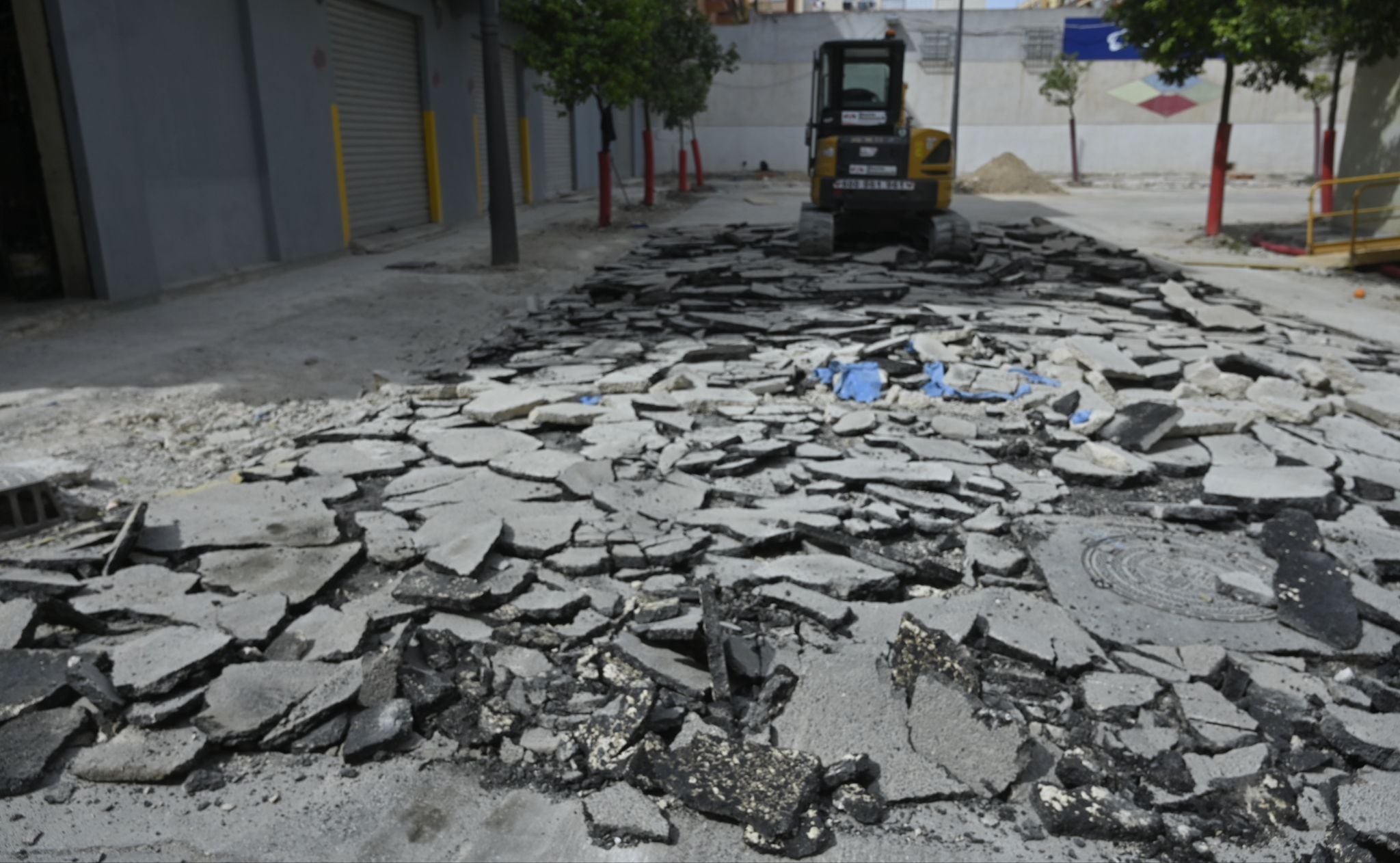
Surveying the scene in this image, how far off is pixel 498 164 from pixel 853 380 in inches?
302

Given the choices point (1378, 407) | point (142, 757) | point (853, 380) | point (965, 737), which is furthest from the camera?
point (853, 380)

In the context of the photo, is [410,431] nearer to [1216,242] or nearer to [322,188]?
[322,188]

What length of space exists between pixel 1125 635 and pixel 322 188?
13477mm

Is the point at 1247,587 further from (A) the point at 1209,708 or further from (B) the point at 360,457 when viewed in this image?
(B) the point at 360,457

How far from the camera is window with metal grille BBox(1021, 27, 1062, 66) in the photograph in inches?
1559

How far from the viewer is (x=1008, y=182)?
31531mm

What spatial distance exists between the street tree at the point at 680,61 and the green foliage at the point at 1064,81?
657 inches

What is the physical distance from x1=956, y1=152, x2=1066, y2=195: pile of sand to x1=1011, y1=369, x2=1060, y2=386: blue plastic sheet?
2440cm

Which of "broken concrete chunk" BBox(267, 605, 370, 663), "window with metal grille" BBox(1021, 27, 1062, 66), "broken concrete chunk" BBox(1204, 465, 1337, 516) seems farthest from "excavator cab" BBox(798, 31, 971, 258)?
"window with metal grille" BBox(1021, 27, 1062, 66)

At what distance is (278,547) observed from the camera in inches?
179

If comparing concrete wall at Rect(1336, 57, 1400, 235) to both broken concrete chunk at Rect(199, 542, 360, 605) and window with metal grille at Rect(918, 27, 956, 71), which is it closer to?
broken concrete chunk at Rect(199, 542, 360, 605)

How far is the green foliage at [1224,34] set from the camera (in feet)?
42.7

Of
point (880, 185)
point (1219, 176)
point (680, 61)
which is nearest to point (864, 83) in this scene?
point (880, 185)

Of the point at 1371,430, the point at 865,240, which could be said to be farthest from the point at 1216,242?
the point at 1371,430
